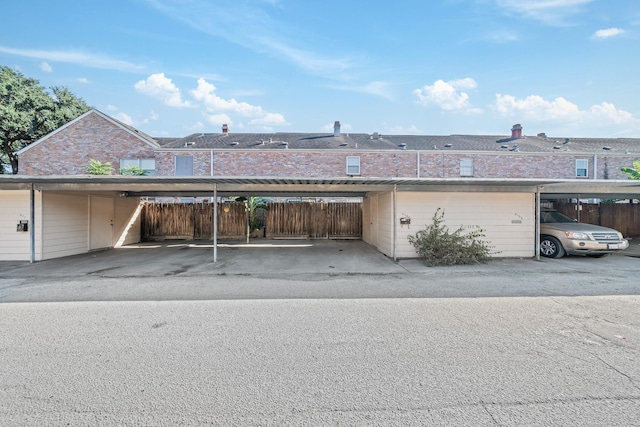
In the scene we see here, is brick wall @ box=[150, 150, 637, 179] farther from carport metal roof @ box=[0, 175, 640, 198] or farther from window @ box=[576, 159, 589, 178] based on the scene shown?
carport metal roof @ box=[0, 175, 640, 198]

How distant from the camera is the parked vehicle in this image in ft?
30.8

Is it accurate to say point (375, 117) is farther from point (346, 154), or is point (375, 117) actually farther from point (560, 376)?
point (560, 376)

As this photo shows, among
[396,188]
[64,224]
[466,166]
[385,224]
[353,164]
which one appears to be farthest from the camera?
[466,166]

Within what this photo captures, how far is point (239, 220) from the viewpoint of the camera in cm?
1683

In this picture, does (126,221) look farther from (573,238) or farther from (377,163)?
(573,238)

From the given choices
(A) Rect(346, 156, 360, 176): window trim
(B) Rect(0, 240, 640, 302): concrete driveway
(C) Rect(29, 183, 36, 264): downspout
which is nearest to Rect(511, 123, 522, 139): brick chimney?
(A) Rect(346, 156, 360, 176): window trim

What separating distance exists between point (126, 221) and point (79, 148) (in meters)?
8.26

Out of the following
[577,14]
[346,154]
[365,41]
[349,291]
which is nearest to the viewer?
[349,291]

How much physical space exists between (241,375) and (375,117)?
2183 cm

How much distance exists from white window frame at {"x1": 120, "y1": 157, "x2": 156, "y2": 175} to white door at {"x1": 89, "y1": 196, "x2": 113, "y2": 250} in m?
6.16

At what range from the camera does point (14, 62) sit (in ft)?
73.6

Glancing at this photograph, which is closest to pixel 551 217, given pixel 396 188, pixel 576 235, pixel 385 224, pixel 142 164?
pixel 576 235

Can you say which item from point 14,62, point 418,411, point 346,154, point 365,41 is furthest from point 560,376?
point 14,62

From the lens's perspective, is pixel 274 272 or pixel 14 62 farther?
pixel 14 62
